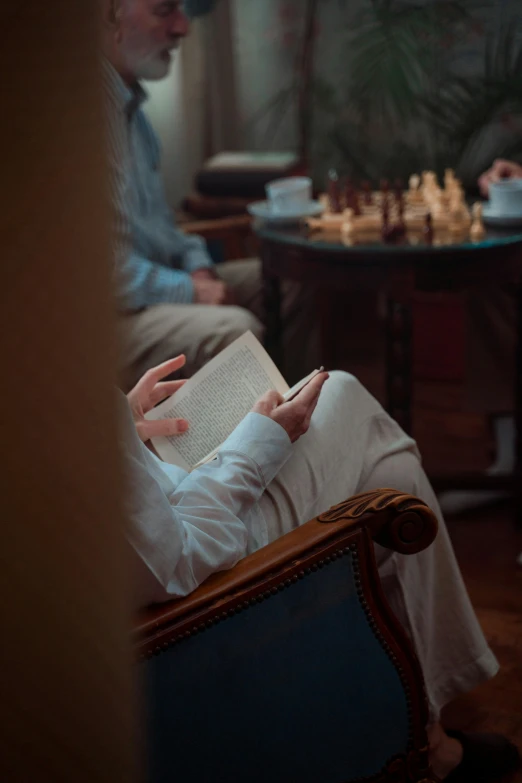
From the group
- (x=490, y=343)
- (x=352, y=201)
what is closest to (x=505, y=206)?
(x=352, y=201)

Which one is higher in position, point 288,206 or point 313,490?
point 288,206

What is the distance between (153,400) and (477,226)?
106 centimetres

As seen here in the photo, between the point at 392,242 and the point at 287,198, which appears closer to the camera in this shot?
the point at 392,242

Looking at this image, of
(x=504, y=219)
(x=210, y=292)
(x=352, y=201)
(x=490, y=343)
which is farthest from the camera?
(x=490, y=343)

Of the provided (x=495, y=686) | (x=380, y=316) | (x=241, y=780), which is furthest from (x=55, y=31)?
(x=380, y=316)

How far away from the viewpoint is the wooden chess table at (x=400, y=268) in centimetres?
217

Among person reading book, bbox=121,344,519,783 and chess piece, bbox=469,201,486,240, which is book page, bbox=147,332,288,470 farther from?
chess piece, bbox=469,201,486,240

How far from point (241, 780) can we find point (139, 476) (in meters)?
0.37

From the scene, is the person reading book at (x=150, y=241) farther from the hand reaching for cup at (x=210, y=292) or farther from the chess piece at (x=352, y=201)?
the chess piece at (x=352, y=201)

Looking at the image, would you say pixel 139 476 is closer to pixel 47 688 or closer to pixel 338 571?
pixel 338 571

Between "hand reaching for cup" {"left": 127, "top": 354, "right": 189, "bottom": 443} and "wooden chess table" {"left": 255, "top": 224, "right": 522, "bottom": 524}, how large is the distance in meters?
0.84

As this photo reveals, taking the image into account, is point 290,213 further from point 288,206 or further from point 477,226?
point 477,226

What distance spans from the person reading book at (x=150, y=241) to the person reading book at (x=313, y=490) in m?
0.77

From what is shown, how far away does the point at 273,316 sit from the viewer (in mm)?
2619
